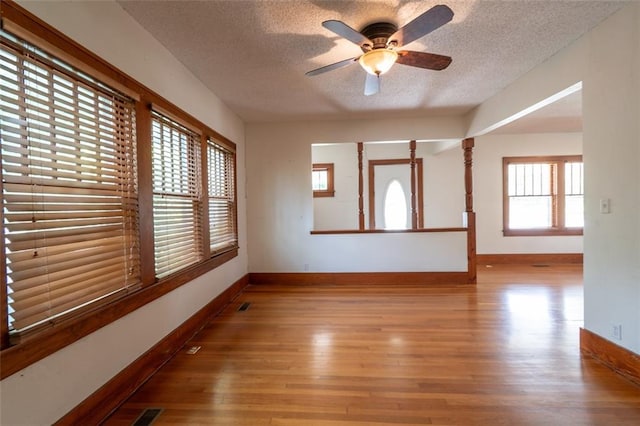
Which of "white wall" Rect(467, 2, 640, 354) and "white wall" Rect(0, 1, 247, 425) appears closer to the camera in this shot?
"white wall" Rect(0, 1, 247, 425)

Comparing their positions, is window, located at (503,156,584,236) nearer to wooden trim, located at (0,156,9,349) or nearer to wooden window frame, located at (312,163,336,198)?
wooden window frame, located at (312,163,336,198)

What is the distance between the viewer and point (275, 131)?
465 centimetres

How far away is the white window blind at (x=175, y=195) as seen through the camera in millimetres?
2369

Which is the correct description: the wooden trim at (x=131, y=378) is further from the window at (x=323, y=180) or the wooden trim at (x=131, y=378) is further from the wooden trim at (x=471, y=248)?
the window at (x=323, y=180)

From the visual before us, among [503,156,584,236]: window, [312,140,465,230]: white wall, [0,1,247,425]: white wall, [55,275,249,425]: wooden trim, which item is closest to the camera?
[0,1,247,425]: white wall

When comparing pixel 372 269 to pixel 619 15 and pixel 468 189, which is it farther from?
pixel 619 15

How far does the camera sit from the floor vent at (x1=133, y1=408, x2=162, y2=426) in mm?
1709

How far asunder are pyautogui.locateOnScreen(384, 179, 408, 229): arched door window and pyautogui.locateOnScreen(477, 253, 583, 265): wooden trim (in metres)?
1.74

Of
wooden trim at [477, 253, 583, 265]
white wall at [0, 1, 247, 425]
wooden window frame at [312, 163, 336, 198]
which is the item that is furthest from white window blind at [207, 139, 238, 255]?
wooden trim at [477, 253, 583, 265]

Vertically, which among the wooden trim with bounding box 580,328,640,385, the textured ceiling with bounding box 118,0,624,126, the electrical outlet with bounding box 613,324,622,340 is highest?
the textured ceiling with bounding box 118,0,624,126

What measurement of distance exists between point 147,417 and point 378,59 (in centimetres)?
273

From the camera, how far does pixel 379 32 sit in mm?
2137

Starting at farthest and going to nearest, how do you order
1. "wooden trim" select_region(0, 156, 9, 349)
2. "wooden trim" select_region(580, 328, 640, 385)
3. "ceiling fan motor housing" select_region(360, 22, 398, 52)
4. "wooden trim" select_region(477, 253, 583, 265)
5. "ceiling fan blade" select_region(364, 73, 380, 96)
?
"wooden trim" select_region(477, 253, 583, 265) → "ceiling fan blade" select_region(364, 73, 380, 96) → "ceiling fan motor housing" select_region(360, 22, 398, 52) → "wooden trim" select_region(580, 328, 640, 385) → "wooden trim" select_region(0, 156, 9, 349)

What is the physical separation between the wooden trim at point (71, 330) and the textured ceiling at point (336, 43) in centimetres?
189
